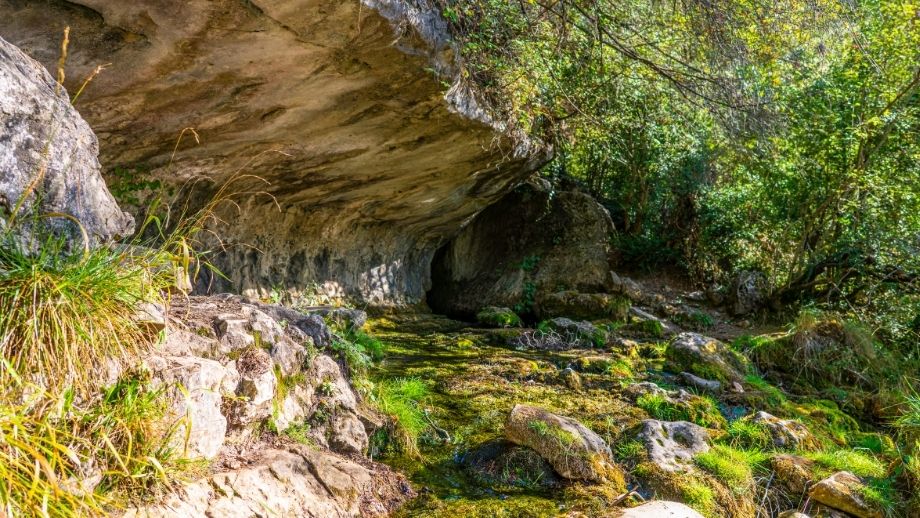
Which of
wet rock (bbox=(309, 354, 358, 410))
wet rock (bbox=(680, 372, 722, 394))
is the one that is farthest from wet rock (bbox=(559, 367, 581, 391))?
wet rock (bbox=(309, 354, 358, 410))

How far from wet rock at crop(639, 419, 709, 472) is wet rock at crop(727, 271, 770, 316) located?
697 centimetres

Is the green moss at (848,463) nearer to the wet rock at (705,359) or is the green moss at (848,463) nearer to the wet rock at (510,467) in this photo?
the wet rock at (510,467)

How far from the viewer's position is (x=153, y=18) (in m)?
4.44

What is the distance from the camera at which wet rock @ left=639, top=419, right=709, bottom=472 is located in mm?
3979

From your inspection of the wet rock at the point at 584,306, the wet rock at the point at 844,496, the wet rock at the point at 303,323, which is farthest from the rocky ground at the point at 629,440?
the wet rock at the point at 584,306

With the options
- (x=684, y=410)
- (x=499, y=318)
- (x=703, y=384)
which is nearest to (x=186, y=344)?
(x=684, y=410)

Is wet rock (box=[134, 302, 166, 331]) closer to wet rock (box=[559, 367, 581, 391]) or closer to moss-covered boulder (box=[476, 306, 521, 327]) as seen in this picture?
wet rock (box=[559, 367, 581, 391])

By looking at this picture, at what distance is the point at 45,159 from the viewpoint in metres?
2.55

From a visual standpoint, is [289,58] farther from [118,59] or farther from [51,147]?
[51,147]

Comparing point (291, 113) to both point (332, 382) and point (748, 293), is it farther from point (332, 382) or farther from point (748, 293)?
point (748, 293)

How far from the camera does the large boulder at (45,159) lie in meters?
2.47

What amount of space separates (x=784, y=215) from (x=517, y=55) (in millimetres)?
5954

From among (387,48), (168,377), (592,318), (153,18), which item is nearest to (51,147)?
(168,377)

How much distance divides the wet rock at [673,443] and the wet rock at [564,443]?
360mm
